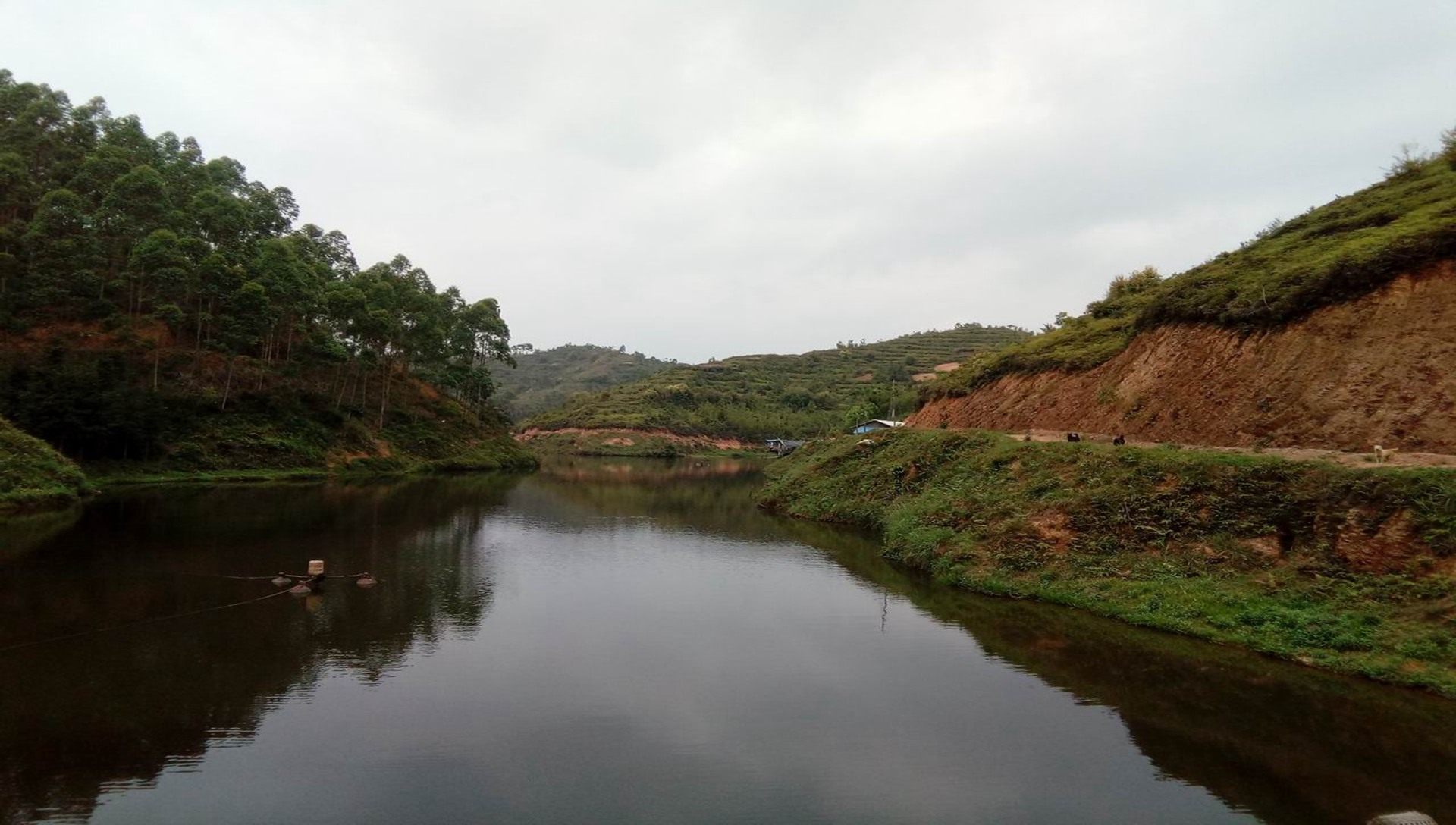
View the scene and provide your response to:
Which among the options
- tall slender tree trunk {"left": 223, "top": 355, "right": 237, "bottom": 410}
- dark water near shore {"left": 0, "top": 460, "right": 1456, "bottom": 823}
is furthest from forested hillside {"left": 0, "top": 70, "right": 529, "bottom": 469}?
dark water near shore {"left": 0, "top": 460, "right": 1456, "bottom": 823}

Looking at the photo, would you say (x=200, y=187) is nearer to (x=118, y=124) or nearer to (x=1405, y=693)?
(x=118, y=124)

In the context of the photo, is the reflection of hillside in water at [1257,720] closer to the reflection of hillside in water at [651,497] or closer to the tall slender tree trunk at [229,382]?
the reflection of hillside in water at [651,497]

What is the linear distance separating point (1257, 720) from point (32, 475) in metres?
41.5

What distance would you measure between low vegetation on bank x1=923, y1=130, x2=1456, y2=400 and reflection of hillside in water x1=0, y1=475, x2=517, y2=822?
27.2m

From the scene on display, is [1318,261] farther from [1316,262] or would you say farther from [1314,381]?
[1314,381]

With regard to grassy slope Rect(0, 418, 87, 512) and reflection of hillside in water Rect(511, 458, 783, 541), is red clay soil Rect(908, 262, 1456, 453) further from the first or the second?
grassy slope Rect(0, 418, 87, 512)

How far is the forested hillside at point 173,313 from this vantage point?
1572 inches

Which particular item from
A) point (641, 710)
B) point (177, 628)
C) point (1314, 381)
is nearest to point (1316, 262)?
point (1314, 381)

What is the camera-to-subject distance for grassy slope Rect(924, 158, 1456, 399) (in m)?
20.2

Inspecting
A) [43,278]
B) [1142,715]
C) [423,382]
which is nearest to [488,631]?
[1142,715]

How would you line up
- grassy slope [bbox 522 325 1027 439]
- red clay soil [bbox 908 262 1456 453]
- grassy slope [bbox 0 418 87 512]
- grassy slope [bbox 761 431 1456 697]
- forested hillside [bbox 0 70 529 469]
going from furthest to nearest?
grassy slope [bbox 522 325 1027 439], forested hillside [bbox 0 70 529 469], grassy slope [bbox 0 418 87 512], red clay soil [bbox 908 262 1456 453], grassy slope [bbox 761 431 1456 697]

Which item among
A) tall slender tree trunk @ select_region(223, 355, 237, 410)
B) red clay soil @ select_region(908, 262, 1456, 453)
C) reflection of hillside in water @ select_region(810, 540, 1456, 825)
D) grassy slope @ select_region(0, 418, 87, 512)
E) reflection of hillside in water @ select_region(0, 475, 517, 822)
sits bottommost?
reflection of hillside in water @ select_region(810, 540, 1456, 825)

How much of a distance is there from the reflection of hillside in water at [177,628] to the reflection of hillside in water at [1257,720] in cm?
1347

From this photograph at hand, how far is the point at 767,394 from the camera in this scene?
133 m
